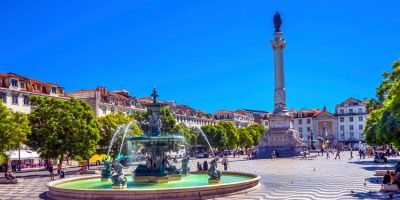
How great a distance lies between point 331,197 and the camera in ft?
60.3

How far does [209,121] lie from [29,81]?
71146mm

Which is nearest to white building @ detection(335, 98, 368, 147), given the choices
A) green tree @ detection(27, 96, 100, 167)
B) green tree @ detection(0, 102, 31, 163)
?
green tree @ detection(27, 96, 100, 167)

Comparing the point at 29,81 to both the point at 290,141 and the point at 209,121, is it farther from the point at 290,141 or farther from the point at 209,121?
the point at 209,121

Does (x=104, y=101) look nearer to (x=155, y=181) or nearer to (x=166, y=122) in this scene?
(x=166, y=122)

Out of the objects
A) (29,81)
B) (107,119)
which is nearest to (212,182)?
(107,119)

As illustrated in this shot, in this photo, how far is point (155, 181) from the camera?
24.9 metres

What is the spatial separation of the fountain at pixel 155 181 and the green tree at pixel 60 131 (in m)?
13.2

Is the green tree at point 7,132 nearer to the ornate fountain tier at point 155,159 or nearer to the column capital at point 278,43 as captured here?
the ornate fountain tier at point 155,159

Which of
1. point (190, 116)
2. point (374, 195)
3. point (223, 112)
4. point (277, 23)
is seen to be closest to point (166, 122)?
→ point (277, 23)

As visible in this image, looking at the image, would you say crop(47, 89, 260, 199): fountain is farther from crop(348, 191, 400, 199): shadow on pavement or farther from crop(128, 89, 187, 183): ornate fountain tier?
crop(348, 191, 400, 199): shadow on pavement

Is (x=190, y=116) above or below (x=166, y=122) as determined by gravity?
above

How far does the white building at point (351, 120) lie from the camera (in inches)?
5079

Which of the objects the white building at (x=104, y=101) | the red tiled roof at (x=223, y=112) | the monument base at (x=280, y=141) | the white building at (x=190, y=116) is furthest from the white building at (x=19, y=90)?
the red tiled roof at (x=223, y=112)

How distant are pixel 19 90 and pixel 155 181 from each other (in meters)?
44.2
